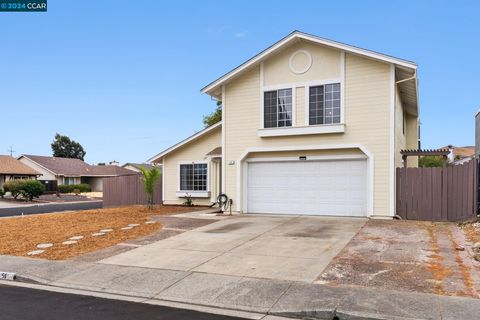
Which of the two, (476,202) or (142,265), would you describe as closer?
(142,265)

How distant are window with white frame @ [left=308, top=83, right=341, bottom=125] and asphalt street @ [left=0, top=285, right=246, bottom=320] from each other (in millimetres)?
10595

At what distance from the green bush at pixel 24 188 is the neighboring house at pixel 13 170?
9.15 metres

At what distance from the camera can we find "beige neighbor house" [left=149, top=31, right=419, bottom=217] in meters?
13.9

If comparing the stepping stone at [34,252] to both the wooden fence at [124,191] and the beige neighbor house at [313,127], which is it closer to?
the beige neighbor house at [313,127]

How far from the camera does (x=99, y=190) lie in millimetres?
57719

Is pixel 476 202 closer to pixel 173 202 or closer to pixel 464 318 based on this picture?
pixel 464 318

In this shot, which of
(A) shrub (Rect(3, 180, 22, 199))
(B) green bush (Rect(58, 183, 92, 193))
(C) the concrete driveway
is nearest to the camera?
(C) the concrete driveway

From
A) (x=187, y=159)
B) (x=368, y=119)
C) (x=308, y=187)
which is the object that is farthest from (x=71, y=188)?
(x=368, y=119)

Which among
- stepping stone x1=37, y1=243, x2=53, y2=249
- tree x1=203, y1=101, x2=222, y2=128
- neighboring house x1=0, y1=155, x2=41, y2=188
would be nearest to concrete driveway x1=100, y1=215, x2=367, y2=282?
stepping stone x1=37, y1=243, x2=53, y2=249

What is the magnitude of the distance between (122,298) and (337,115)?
10691 mm

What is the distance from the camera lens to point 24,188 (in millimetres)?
36125

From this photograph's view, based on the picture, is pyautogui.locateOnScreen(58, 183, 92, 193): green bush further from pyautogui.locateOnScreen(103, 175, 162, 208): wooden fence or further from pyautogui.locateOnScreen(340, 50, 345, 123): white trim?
pyautogui.locateOnScreen(340, 50, 345, 123): white trim

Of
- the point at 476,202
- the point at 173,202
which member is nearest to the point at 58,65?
the point at 173,202

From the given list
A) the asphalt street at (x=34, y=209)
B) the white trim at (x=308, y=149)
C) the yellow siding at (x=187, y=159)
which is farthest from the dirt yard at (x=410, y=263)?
the asphalt street at (x=34, y=209)
